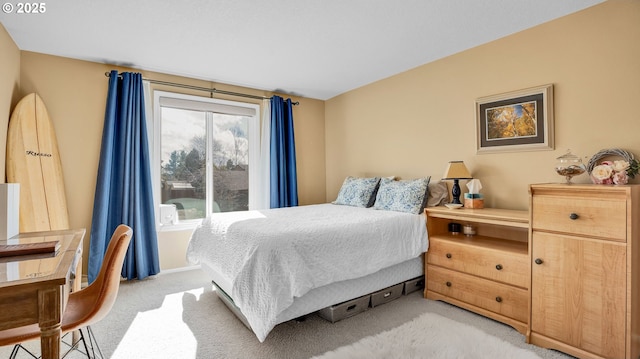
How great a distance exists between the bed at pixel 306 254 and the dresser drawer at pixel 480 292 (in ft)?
0.76

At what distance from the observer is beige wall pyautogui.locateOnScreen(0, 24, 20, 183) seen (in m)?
2.55

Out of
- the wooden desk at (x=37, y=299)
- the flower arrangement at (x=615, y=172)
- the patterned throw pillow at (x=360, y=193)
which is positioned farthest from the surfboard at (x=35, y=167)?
the flower arrangement at (x=615, y=172)

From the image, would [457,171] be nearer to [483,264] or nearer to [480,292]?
[483,264]

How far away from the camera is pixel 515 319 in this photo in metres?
2.32

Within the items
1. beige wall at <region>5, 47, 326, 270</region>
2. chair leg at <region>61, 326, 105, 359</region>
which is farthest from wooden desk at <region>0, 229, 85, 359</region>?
beige wall at <region>5, 47, 326, 270</region>

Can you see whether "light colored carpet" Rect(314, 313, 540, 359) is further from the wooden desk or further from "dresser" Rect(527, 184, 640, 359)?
the wooden desk

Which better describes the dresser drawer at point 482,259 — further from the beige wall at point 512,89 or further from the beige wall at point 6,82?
the beige wall at point 6,82

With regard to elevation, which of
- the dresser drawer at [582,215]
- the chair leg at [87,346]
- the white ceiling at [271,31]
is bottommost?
the chair leg at [87,346]

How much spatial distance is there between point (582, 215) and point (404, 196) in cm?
148

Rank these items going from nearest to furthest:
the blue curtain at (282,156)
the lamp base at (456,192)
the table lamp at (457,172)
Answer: the table lamp at (457,172) < the lamp base at (456,192) < the blue curtain at (282,156)

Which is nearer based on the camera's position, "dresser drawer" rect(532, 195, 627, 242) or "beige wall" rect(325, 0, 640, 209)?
"dresser drawer" rect(532, 195, 627, 242)

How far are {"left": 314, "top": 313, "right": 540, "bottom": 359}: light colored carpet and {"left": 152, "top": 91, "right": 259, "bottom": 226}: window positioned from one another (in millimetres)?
2801

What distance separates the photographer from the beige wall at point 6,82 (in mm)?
2555

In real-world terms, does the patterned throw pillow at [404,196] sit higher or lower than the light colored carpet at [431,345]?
higher
